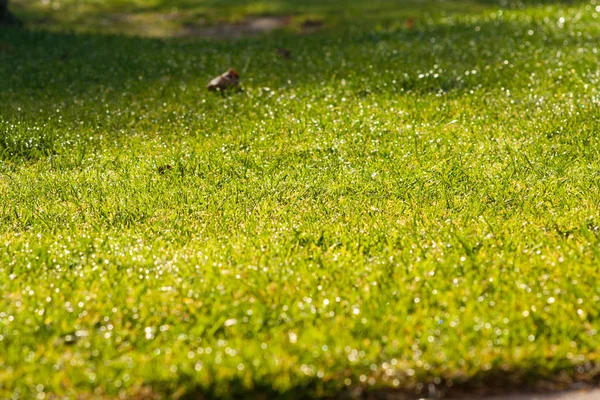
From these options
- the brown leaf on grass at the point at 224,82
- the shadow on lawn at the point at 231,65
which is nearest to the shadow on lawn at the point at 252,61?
the shadow on lawn at the point at 231,65

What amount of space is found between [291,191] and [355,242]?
1203 millimetres

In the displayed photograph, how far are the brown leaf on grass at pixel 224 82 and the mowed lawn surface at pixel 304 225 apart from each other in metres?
0.18

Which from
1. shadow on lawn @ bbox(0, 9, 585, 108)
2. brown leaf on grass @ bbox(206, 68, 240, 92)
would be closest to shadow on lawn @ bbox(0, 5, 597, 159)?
shadow on lawn @ bbox(0, 9, 585, 108)

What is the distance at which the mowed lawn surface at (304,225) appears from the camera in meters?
4.09

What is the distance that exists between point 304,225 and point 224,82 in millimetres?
4084

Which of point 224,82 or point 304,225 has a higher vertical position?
point 224,82

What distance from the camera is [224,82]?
9289mm

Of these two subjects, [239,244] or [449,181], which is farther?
[449,181]

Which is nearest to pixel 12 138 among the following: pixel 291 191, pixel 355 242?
pixel 291 191

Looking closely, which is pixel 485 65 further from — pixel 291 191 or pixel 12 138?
pixel 12 138

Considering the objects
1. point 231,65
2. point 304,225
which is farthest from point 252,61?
point 304,225

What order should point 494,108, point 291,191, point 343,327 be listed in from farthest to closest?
point 494,108 < point 291,191 < point 343,327

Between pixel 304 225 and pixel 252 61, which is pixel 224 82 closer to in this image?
pixel 252 61

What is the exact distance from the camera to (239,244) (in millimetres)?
5383
